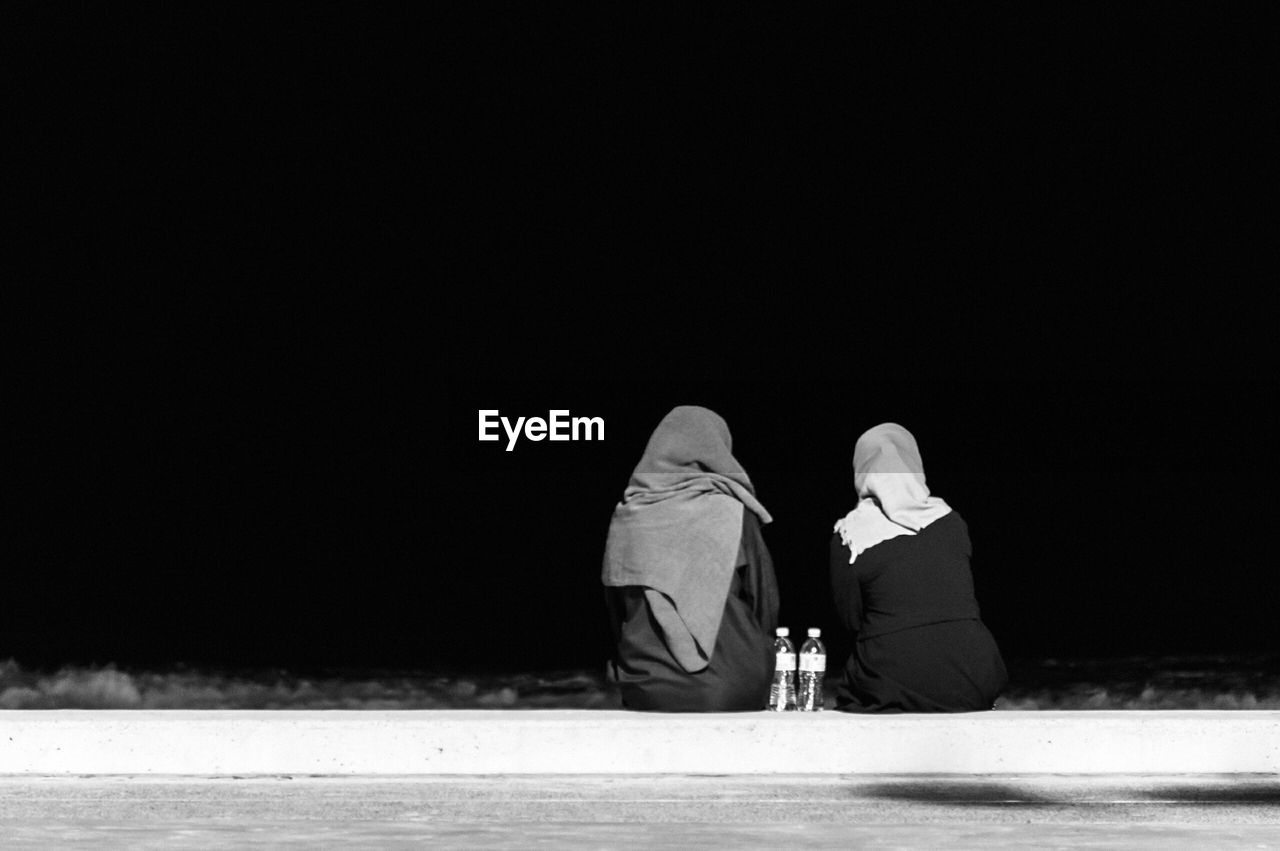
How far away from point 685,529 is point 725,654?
51 cm

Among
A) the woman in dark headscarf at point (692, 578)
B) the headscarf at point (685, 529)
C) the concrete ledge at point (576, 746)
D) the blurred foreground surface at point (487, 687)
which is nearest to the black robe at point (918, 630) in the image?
the concrete ledge at point (576, 746)

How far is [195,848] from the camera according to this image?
7.96 meters

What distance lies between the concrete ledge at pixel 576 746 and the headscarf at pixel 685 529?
45 cm

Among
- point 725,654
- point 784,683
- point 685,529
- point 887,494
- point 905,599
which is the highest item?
point 887,494

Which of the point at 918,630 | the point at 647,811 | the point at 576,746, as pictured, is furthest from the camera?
the point at 918,630

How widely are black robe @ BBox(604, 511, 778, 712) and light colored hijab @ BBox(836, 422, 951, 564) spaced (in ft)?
1.22

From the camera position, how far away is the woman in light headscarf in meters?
10.1

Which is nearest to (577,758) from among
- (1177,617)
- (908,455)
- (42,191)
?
(908,455)

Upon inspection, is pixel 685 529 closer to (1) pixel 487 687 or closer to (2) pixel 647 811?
(2) pixel 647 811

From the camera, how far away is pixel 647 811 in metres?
8.91

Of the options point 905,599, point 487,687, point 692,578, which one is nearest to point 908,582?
point 905,599

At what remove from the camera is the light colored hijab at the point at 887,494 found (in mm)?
10172

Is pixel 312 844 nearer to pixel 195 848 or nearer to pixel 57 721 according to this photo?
pixel 195 848

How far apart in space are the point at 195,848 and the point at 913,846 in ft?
7.20
